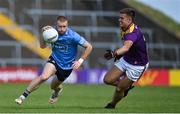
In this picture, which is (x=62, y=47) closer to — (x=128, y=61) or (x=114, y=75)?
(x=114, y=75)

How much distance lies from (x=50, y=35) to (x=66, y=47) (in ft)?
2.41

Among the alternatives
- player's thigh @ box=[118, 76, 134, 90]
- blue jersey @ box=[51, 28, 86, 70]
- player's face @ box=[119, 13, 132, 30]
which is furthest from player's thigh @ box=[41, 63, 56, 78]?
player's face @ box=[119, 13, 132, 30]

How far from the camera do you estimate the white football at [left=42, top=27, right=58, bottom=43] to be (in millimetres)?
12812

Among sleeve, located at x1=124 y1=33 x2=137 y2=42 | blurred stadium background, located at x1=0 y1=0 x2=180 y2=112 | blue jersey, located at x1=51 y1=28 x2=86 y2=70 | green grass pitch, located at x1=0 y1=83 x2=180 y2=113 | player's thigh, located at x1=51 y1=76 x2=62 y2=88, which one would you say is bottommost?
blurred stadium background, located at x1=0 y1=0 x2=180 y2=112

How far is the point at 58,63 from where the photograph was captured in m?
13.5

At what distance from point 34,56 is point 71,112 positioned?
22.4 metres

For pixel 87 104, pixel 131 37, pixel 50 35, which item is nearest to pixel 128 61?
pixel 131 37

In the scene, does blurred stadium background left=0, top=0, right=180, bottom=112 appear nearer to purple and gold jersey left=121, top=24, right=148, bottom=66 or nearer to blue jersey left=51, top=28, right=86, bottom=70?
blue jersey left=51, top=28, right=86, bottom=70

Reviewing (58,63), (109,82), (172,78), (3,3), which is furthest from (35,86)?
(3,3)

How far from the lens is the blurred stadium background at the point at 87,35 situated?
32.2m

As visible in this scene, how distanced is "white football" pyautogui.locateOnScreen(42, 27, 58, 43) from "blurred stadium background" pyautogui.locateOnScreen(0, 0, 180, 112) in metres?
18.0

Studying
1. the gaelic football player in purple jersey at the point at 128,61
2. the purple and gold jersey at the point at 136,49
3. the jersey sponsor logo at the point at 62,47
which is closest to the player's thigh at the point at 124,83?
the gaelic football player in purple jersey at the point at 128,61

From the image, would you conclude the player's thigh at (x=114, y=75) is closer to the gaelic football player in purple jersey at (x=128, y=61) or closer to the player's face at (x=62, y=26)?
the gaelic football player in purple jersey at (x=128, y=61)

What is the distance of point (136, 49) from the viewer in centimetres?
1343
